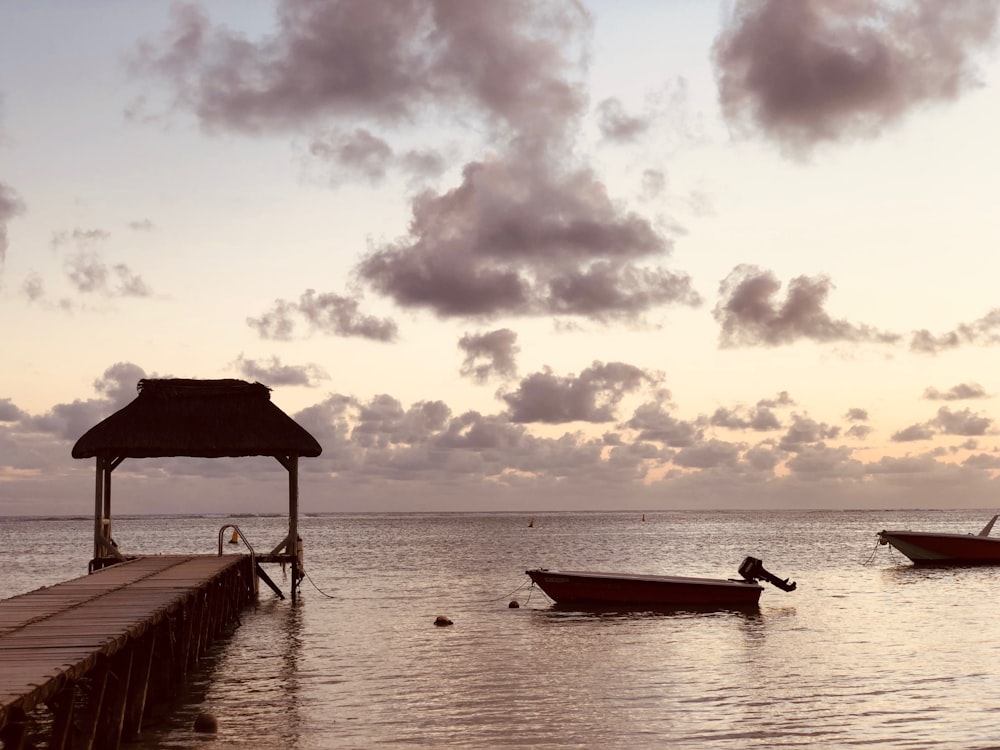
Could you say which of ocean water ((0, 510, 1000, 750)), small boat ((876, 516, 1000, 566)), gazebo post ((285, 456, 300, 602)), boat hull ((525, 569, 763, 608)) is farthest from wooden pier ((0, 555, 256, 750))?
small boat ((876, 516, 1000, 566))

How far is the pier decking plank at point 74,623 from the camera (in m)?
9.63

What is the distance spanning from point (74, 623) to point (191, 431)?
1556 cm

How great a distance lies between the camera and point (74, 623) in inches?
526

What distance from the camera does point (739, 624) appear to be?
27.5 metres

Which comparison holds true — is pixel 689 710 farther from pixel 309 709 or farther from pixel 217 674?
pixel 217 674

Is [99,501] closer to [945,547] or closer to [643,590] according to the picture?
[643,590]

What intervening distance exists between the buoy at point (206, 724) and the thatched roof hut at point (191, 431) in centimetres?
1316

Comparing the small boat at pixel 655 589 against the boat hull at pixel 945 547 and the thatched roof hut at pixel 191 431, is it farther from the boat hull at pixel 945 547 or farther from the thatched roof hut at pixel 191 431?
the boat hull at pixel 945 547

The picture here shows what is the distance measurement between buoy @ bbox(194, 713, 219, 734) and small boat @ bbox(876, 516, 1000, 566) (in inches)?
1450

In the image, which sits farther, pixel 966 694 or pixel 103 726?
pixel 966 694

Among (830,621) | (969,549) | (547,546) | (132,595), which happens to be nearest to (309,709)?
(132,595)

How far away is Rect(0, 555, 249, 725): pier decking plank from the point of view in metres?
9.63

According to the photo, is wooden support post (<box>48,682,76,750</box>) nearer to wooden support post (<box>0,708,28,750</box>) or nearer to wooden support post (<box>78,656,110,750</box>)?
wooden support post (<box>78,656,110,750</box>)

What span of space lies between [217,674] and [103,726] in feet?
22.9
